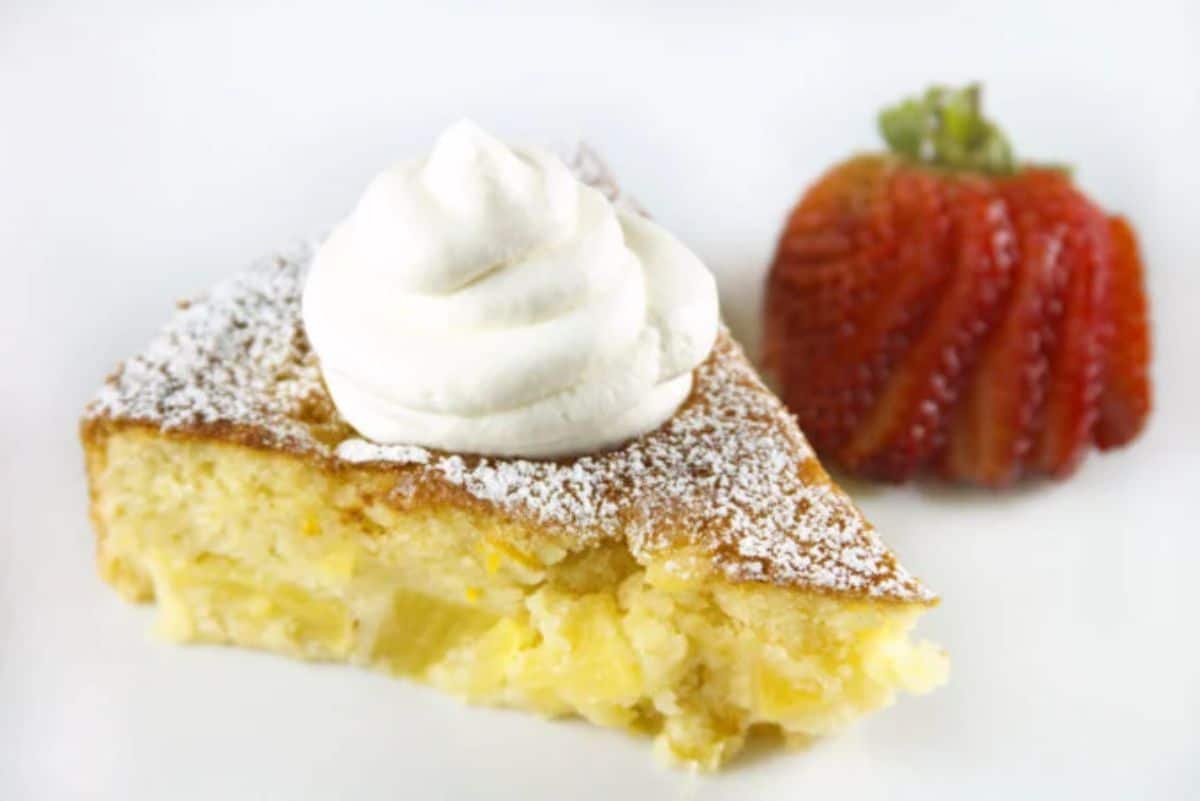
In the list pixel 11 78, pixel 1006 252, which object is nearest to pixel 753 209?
pixel 1006 252

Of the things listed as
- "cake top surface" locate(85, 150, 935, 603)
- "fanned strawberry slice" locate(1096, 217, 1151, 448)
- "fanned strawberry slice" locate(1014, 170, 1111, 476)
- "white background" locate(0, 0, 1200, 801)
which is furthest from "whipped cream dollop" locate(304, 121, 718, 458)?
"fanned strawberry slice" locate(1096, 217, 1151, 448)

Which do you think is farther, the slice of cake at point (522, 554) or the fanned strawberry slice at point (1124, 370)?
the fanned strawberry slice at point (1124, 370)

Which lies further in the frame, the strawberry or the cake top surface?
the strawberry

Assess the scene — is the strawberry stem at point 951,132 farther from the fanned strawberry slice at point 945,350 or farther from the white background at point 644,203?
the white background at point 644,203

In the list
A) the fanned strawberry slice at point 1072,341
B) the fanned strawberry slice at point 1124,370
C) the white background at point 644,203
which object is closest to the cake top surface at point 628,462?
the white background at point 644,203

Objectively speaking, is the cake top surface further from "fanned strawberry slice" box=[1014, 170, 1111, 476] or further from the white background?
"fanned strawberry slice" box=[1014, 170, 1111, 476]

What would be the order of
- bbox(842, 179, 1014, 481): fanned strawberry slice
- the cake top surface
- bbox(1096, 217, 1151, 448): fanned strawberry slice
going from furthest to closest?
bbox(1096, 217, 1151, 448): fanned strawberry slice
bbox(842, 179, 1014, 481): fanned strawberry slice
the cake top surface
